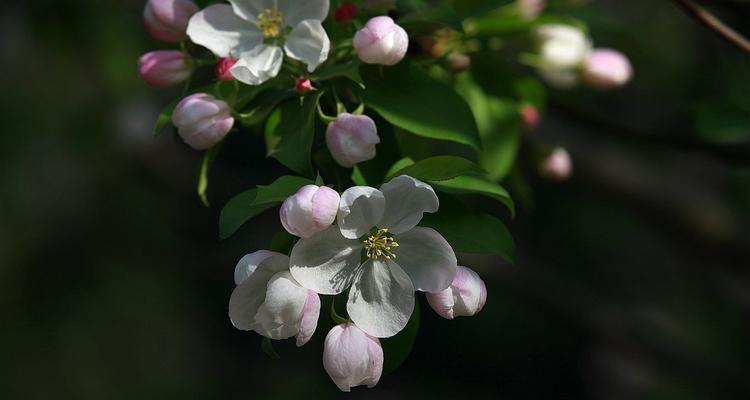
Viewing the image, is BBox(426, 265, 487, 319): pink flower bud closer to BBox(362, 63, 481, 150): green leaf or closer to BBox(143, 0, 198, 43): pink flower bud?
BBox(362, 63, 481, 150): green leaf

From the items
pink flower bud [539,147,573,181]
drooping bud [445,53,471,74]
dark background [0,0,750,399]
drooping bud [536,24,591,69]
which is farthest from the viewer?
dark background [0,0,750,399]

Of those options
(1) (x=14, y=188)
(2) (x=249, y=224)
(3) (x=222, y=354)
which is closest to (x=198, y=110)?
(2) (x=249, y=224)

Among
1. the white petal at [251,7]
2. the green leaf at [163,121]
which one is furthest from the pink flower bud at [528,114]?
the green leaf at [163,121]

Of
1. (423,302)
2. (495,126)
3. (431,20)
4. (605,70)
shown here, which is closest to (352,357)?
(431,20)

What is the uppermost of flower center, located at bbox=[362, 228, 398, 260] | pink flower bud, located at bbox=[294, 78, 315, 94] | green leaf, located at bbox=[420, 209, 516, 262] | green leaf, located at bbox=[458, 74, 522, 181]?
pink flower bud, located at bbox=[294, 78, 315, 94]

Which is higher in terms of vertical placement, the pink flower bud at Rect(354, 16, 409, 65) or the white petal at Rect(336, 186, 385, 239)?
the pink flower bud at Rect(354, 16, 409, 65)

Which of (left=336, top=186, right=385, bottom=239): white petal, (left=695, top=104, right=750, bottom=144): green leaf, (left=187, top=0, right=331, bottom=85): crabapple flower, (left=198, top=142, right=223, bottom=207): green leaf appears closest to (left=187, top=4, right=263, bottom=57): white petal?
(left=187, top=0, right=331, bottom=85): crabapple flower

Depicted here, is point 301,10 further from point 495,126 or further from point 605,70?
point 605,70

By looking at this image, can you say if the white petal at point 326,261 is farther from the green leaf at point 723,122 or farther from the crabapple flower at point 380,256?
the green leaf at point 723,122

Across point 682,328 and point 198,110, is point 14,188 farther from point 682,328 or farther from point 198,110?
point 198,110
